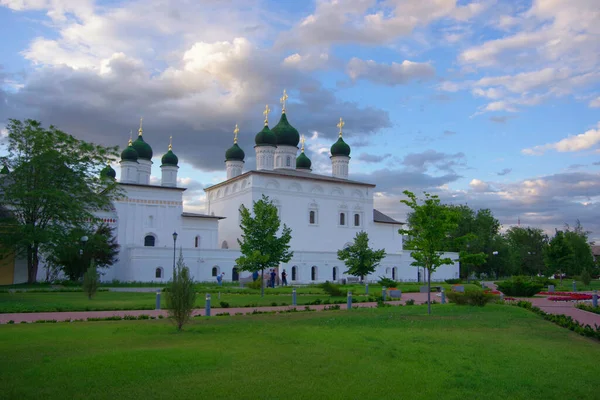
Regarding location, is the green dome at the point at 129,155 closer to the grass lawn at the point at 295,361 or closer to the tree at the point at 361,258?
the tree at the point at 361,258

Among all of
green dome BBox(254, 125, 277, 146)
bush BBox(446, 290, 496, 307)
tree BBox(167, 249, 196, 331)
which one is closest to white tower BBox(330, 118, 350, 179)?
green dome BBox(254, 125, 277, 146)

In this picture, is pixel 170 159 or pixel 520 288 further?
pixel 170 159

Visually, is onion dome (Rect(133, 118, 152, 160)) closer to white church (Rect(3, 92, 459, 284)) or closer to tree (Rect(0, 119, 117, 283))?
white church (Rect(3, 92, 459, 284))

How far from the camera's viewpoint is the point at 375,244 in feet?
171

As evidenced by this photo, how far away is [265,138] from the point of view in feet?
160

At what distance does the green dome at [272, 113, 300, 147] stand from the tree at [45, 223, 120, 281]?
21.0 meters

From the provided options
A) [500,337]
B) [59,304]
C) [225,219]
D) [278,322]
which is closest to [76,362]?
[278,322]

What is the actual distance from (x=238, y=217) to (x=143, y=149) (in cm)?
1058

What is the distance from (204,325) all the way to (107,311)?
5506mm

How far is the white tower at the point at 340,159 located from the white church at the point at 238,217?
0.11 metres

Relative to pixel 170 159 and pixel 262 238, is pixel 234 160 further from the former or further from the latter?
pixel 262 238

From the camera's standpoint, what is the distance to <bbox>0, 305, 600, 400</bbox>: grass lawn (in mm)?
6469

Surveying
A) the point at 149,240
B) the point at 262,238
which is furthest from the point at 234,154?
the point at 262,238

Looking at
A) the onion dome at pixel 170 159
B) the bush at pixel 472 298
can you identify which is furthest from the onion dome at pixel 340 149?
the bush at pixel 472 298
